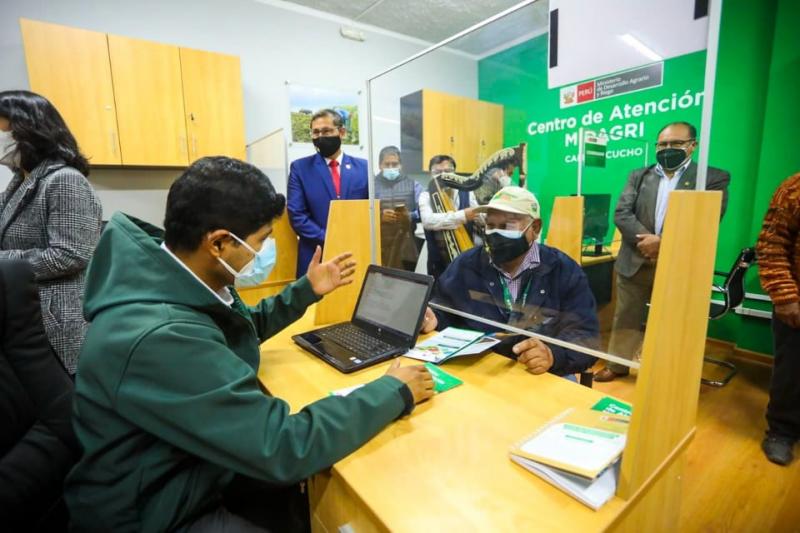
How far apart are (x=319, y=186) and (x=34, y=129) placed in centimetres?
137

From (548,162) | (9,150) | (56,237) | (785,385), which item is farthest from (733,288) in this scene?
(9,150)

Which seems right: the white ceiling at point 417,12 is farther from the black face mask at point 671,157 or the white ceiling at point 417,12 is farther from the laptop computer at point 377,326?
the black face mask at point 671,157

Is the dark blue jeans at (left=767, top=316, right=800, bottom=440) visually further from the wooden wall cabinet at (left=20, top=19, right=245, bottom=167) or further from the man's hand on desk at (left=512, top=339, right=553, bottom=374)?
the wooden wall cabinet at (left=20, top=19, right=245, bottom=167)

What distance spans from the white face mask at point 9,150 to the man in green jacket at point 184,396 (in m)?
1.17

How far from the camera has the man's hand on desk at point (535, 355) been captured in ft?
3.71

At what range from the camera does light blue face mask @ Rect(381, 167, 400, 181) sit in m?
1.81

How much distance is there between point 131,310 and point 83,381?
169 mm

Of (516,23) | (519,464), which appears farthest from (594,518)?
(516,23)

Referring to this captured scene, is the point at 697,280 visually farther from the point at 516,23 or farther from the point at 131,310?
the point at 131,310

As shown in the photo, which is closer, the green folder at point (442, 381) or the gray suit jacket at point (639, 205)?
the gray suit jacket at point (639, 205)

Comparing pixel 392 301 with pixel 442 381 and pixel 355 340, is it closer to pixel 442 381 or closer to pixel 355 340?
pixel 355 340

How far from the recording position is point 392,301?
1377 millimetres

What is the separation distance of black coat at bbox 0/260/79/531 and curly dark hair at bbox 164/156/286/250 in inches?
12.5

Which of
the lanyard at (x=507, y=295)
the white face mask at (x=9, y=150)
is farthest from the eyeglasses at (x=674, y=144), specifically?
the white face mask at (x=9, y=150)
